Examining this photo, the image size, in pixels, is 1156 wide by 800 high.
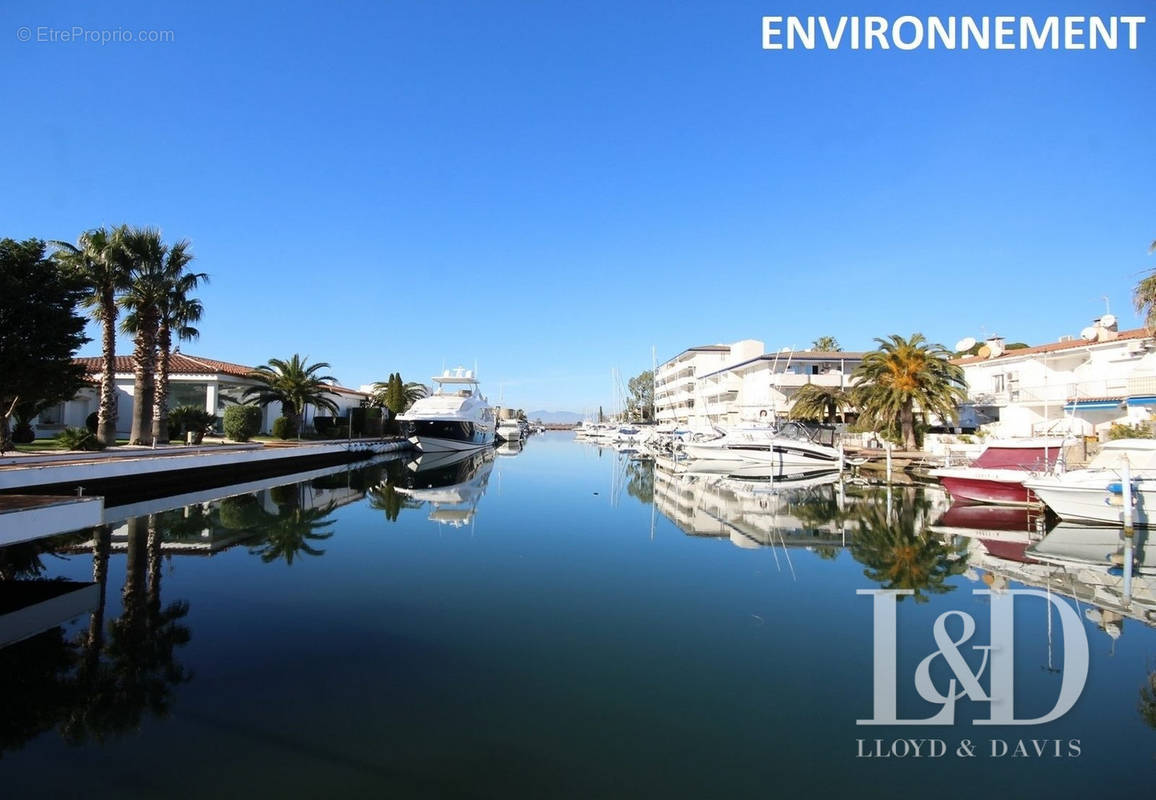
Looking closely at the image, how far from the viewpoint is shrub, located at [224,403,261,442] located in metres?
36.5

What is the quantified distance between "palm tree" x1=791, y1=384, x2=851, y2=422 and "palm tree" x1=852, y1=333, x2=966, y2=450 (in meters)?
7.43

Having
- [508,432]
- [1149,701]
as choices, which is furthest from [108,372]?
[508,432]

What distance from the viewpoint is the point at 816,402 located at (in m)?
47.4

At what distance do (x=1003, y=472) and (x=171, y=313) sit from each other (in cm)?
3596

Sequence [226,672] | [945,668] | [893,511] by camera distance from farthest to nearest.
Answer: [893,511] < [945,668] < [226,672]

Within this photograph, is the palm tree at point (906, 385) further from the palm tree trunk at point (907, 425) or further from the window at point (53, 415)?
the window at point (53, 415)

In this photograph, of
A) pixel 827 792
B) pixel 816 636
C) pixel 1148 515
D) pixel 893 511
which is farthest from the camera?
pixel 893 511

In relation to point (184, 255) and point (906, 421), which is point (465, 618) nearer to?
point (184, 255)

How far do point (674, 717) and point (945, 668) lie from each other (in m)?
3.87

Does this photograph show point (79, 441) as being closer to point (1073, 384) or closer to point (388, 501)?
point (388, 501)

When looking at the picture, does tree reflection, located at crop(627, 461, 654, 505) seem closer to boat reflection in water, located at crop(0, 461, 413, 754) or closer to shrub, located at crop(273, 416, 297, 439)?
boat reflection in water, located at crop(0, 461, 413, 754)

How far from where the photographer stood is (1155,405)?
29234 mm

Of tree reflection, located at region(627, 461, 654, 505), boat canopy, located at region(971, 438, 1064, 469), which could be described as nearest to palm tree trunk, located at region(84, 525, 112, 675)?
tree reflection, located at region(627, 461, 654, 505)

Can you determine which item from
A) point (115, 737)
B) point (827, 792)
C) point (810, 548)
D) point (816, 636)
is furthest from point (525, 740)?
point (810, 548)
